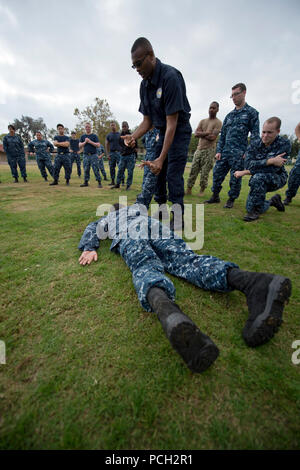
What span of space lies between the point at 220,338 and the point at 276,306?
1.27 feet

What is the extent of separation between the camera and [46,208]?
4.07 metres

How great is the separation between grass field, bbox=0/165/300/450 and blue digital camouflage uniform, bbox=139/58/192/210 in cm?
155

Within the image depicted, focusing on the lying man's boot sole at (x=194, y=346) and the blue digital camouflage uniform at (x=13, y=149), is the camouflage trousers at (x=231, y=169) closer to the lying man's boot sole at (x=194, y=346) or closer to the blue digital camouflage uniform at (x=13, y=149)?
the lying man's boot sole at (x=194, y=346)

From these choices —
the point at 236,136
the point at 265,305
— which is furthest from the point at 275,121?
the point at 265,305

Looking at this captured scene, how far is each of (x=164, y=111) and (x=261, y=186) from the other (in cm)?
202

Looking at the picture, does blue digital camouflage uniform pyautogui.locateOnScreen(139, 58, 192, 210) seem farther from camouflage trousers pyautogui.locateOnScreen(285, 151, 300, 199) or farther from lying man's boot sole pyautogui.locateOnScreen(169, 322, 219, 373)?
camouflage trousers pyautogui.locateOnScreen(285, 151, 300, 199)

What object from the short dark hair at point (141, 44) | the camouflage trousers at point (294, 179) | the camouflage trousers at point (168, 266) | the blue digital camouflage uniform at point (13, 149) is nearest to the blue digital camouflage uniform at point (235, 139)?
the camouflage trousers at point (294, 179)

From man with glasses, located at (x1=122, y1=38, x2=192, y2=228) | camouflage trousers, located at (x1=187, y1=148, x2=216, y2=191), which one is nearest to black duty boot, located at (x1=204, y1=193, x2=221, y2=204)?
camouflage trousers, located at (x1=187, y1=148, x2=216, y2=191)

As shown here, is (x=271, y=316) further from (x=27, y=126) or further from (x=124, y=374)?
(x=27, y=126)

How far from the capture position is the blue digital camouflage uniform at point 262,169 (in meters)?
3.13

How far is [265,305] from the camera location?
1.12 m

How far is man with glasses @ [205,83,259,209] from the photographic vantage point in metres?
3.55

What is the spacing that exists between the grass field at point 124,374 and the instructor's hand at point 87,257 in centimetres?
14

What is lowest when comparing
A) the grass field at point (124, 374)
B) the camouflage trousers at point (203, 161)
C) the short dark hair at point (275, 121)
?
the grass field at point (124, 374)
